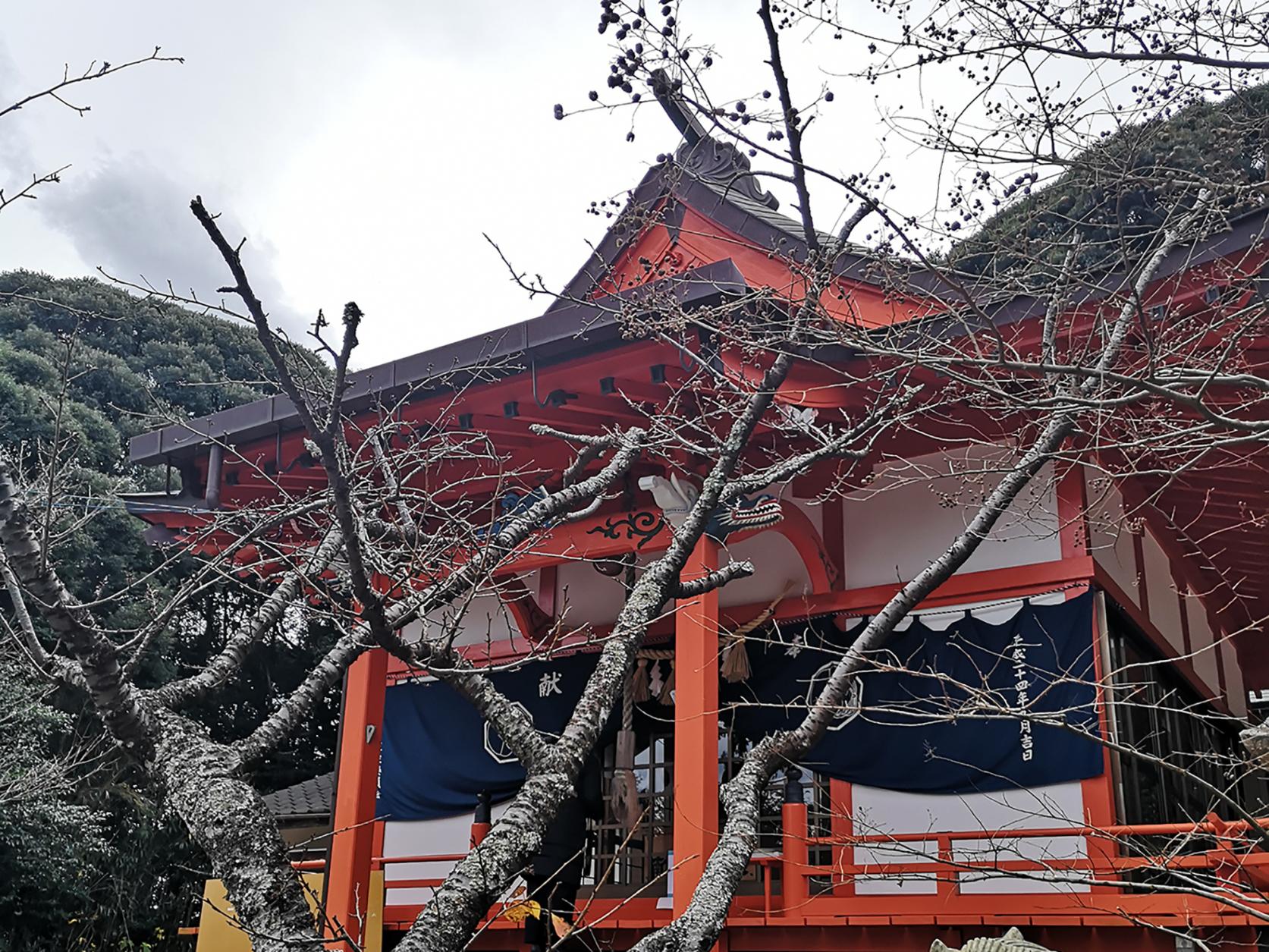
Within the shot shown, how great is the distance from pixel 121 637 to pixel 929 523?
9.68m

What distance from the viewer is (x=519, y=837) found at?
3584 millimetres

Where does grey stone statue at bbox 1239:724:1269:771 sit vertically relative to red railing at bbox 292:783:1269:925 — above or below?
above

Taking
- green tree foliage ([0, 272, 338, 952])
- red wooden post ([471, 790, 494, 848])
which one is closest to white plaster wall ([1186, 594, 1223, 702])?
→ red wooden post ([471, 790, 494, 848])

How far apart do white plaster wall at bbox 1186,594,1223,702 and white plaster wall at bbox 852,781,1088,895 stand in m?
4.23

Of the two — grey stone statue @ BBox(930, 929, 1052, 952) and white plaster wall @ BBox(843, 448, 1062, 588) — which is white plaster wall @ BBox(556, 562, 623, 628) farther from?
grey stone statue @ BBox(930, 929, 1052, 952)

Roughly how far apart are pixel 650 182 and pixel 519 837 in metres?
6.38

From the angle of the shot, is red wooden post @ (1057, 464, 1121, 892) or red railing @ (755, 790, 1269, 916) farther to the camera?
red wooden post @ (1057, 464, 1121, 892)

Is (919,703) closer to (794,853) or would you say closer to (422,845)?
(794,853)

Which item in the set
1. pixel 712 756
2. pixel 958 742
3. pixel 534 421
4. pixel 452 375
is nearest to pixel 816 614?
pixel 958 742

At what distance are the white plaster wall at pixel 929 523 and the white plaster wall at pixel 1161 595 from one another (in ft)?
6.50

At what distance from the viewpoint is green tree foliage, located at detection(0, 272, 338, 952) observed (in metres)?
11.8

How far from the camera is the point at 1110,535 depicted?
22.9 feet

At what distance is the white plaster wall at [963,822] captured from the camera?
6.61 m

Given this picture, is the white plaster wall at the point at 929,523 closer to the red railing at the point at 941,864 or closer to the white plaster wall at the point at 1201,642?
the red railing at the point at 941,864
